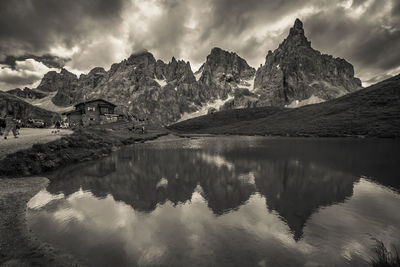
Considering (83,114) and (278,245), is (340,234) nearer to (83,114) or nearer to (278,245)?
(278,245)

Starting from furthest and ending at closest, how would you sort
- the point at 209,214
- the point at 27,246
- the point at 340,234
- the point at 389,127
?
the point at 389,127, the point at 209,214, the point at 340,234, the point at 27,246

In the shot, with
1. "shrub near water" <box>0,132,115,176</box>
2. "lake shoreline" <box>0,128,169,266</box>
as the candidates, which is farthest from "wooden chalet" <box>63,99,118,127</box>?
"lake shoreline" <box>0,128,169,266</box>

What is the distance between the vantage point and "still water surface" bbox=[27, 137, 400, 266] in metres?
8.66

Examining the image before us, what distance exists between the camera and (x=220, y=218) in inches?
492

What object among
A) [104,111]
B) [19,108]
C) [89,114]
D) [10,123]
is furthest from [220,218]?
[19,108]

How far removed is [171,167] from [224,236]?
61.4ft

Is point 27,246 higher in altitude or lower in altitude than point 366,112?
lower

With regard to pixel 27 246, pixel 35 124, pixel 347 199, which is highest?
pixel 35 124

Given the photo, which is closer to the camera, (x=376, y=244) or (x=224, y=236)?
(x=376, y=244)

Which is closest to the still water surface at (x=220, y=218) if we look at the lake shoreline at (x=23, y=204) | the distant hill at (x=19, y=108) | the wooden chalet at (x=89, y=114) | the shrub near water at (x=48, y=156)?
the lake shoreline at (x=23, y=204)

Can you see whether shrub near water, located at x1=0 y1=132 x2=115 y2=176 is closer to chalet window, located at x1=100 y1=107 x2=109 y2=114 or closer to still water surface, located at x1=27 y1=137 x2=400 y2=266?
still water surface, located at x1=27 y1=137 x2=400 y2=266

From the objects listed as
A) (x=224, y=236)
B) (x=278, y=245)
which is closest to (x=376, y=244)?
(x=278, y=245)

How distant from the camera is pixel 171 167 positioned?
92.4 ft

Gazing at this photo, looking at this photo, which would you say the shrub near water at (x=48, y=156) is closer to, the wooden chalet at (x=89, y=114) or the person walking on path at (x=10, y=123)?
the person walking on path at (x=10, y=123)
